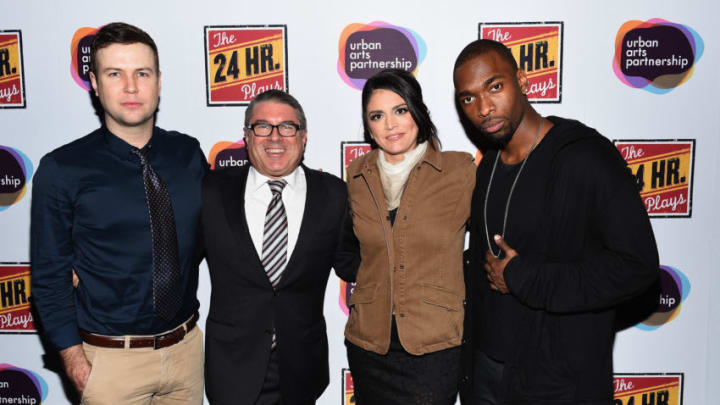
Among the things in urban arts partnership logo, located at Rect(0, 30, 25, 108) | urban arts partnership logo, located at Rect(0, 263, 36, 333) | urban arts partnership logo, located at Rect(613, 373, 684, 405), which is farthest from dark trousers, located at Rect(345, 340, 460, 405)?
urban arts partnership logo, located at Rect(0, 30, 25, 108)

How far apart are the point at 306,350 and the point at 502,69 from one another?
123cm

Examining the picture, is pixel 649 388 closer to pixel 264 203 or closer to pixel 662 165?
pixel 662 165

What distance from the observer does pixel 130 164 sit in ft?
5.71

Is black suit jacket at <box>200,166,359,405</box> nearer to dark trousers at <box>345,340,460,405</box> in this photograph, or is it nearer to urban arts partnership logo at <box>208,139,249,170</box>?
dark trousers at <box>345,340,460,405</box>

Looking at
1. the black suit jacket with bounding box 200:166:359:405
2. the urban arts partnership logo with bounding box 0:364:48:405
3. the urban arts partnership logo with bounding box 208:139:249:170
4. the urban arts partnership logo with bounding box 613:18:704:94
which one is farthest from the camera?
the urban arts partnership logo with bounding box 0:364:48:405

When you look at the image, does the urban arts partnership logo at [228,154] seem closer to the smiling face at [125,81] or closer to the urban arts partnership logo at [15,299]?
the smiling face at [125,81]

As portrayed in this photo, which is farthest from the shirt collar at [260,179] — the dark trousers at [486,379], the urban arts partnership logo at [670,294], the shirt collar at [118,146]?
the urban arts partnership logo at [670,294]

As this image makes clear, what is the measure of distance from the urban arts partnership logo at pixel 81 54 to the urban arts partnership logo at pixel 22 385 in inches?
57.8

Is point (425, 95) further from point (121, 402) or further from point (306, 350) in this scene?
point (121, 402)

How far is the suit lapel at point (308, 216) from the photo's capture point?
180 centimetres

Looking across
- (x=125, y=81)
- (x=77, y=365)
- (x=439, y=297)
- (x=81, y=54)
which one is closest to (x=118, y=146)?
(x=125, y=81)

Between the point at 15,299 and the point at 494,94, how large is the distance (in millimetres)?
2448

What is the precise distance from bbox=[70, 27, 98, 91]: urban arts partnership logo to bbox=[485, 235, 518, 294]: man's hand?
2.00 m

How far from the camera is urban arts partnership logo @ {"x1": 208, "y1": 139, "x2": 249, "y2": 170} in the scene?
2342 millimetres
